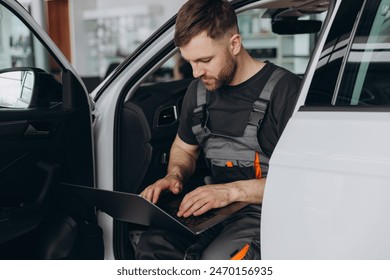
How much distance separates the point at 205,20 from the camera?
221cm

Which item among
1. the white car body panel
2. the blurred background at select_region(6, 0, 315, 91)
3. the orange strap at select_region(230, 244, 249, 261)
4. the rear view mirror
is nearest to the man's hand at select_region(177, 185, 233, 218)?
the orange strap at select_region(230, 244, 249, 261)

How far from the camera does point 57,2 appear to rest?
11359 millimetres

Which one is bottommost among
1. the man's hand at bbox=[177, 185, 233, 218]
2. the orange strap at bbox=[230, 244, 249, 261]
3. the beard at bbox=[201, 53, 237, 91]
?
the orange strap at bbox=[230, 244, 249, 261]

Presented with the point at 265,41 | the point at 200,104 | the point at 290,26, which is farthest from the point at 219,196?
the point at 265,41

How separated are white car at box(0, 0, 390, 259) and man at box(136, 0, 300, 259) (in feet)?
0.59

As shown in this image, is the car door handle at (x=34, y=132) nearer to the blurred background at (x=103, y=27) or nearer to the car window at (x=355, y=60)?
the car window at (x=355, y=60)

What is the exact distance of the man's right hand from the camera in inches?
88.2

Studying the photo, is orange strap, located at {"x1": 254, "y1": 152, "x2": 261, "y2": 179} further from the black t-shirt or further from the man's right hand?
the man's right hand

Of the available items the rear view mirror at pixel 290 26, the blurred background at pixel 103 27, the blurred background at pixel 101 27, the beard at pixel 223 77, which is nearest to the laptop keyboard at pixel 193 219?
the beard at pixel 223 77

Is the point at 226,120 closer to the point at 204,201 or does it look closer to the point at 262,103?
the point at 262,103

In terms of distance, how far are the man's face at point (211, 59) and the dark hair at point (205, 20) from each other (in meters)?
0.02
